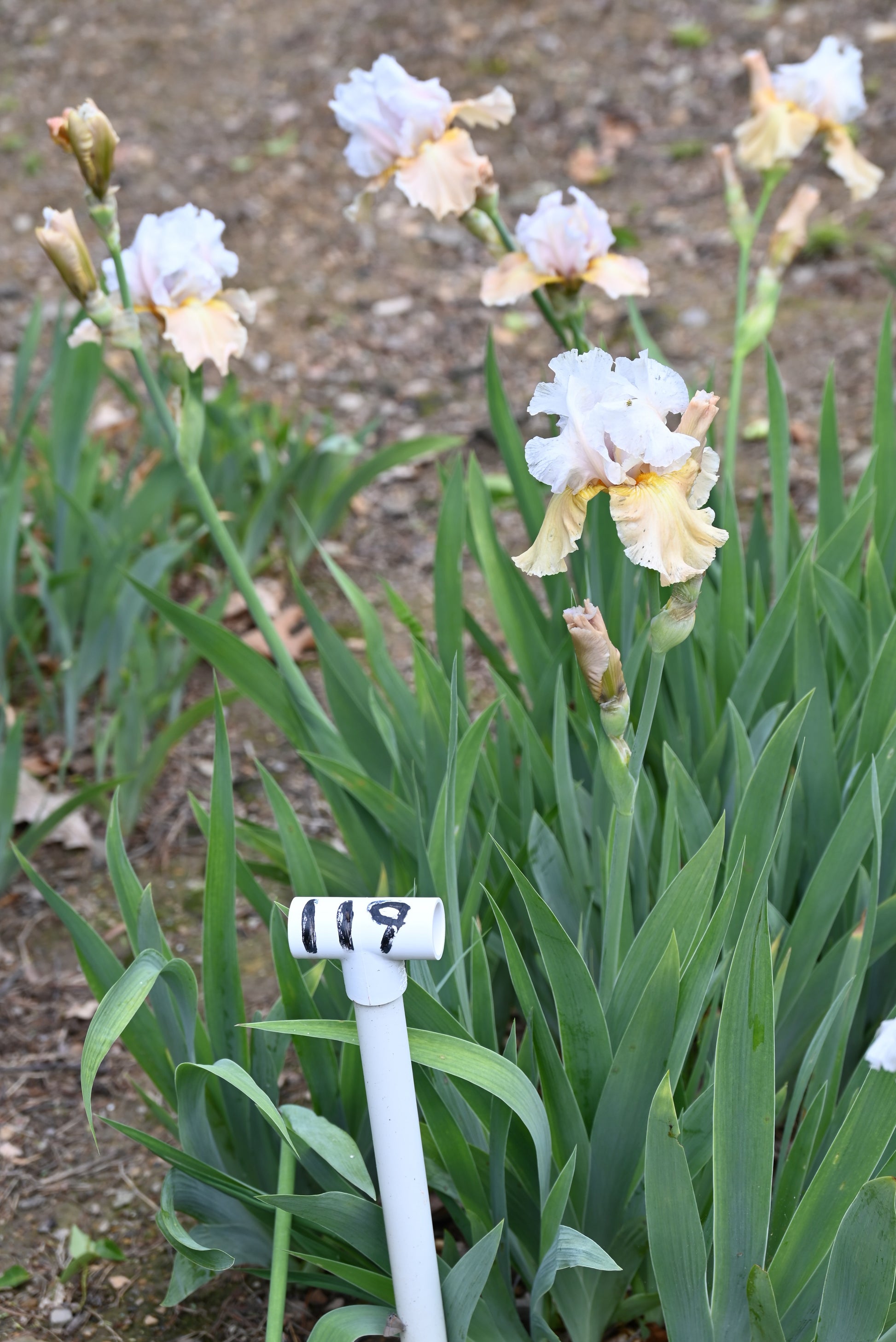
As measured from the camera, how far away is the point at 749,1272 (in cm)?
87

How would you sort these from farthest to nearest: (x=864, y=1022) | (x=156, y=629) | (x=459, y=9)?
(x=459, y=9) → (x=156, y=629) → (x=864, y=1022)

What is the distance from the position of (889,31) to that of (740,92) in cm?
50

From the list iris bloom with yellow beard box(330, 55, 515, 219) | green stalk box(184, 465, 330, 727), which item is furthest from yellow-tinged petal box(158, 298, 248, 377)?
iris bloom with yellow beard box(330, 55, 515, 219)

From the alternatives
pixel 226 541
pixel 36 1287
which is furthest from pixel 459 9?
pixel 36 1287

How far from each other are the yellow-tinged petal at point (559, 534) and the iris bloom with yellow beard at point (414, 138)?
0.65 meters

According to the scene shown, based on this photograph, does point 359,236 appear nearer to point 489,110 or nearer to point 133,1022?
point 489,110

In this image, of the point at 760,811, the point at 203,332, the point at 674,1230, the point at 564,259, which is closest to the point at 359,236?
the point at 564,259

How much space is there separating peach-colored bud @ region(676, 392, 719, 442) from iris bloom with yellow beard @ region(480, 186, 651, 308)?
1.81 ft

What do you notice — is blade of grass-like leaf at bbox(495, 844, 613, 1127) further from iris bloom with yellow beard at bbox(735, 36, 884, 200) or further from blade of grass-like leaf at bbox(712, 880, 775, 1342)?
iris bloom with yellow beard at bbox(735, 36, 884, 200)

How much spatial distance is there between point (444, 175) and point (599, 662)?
82 centimetres

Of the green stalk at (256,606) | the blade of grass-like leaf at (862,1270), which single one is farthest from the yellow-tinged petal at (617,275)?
the blade of grass-like leaf at (862,1270)

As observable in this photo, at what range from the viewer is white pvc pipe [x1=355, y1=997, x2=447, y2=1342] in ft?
2.81

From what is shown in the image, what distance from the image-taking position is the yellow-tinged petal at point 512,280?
55.2 inches

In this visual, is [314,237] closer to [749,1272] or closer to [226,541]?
[226,541]
